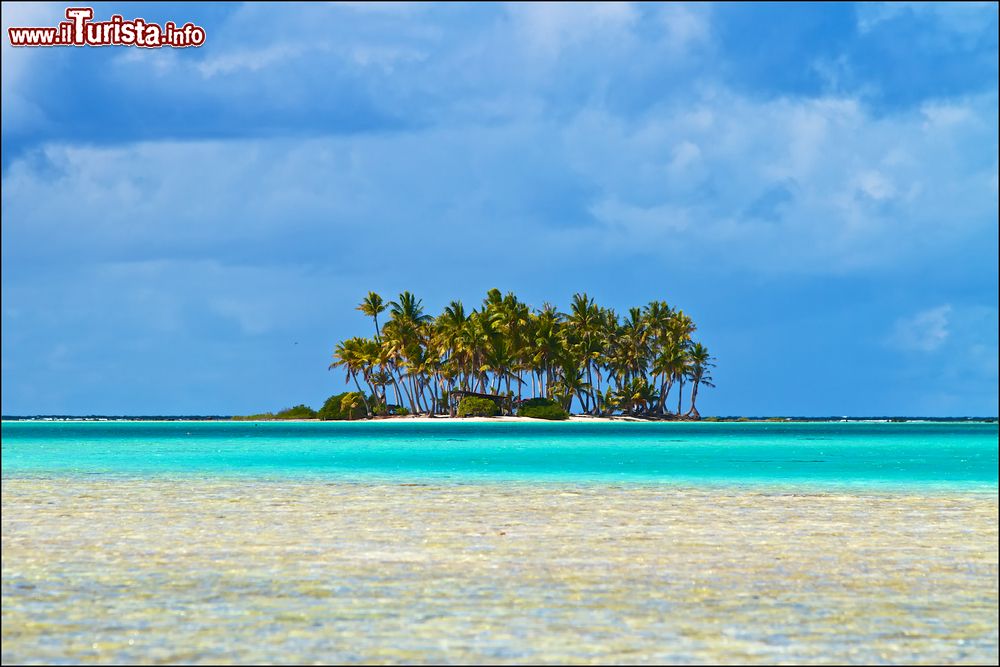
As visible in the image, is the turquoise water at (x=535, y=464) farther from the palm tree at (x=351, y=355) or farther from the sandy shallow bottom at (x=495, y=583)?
the palm tree at (x=351, y=355)

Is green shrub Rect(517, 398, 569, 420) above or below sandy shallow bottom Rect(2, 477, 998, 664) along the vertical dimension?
above

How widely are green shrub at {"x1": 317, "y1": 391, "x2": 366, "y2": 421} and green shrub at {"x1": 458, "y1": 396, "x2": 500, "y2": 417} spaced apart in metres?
17.2

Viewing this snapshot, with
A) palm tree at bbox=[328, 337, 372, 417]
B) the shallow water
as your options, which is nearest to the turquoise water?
the shallow water

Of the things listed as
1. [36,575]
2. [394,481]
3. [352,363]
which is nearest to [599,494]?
[394,481]

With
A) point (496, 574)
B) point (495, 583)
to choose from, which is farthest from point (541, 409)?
point (495, 583)

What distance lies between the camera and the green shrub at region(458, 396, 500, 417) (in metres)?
133

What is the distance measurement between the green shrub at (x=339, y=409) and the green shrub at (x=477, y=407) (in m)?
17.2

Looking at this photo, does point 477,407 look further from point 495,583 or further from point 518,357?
point 495,583

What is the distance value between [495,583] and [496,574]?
752 millimetres

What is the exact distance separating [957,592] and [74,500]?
1975 cm

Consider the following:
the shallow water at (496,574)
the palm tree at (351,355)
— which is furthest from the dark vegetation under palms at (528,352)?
the shallow water at (496,574)

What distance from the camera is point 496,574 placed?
14.8 meters

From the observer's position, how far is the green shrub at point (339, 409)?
145 m

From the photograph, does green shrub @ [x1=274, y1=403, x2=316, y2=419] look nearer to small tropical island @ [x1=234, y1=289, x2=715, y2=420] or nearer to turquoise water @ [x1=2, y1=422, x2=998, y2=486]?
small tropical island @ [x1=234, y1=289, x2=715, y2=420]
